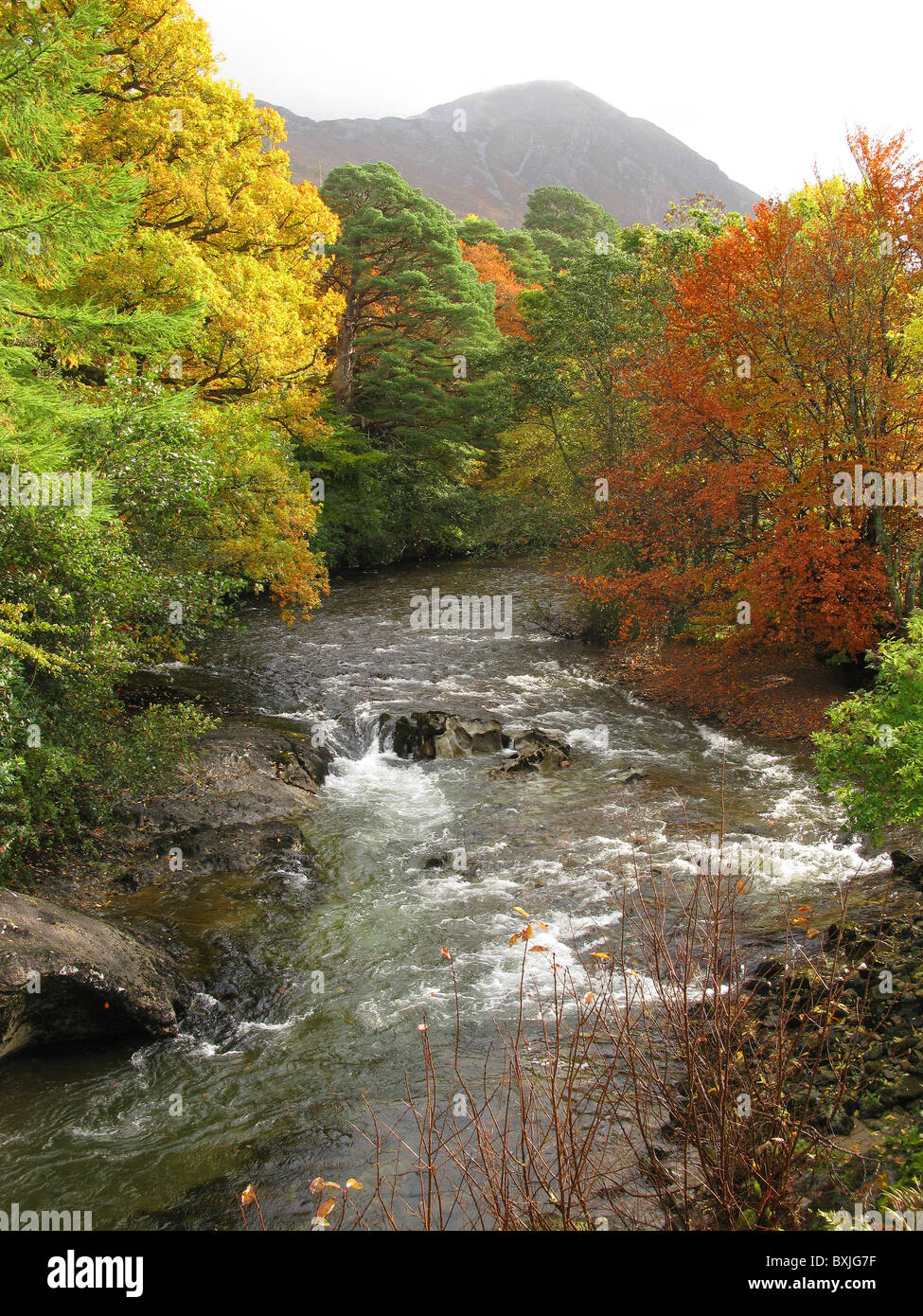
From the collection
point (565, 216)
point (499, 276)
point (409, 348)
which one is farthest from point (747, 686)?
point (565, 216)

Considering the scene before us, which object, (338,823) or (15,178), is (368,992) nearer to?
Result: (338,823)

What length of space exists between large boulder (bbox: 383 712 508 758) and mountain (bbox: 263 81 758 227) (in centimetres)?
16033

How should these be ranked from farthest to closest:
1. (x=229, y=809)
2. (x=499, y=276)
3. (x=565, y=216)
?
(x=565, y=216), (x=499, y=276), (x=229, y=809)

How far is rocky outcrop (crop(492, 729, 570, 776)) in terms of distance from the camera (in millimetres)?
13570

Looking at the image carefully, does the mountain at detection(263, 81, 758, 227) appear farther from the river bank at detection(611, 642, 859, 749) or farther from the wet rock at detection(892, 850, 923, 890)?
the wet rock at detection(892, 850, 923, 890)

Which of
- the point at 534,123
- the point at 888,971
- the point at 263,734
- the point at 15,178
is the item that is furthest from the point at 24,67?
the point at 534,123

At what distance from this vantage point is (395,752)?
14.6 m

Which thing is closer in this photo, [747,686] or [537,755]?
[537,755]

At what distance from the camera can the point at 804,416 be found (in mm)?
14516

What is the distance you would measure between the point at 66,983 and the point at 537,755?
8.35 m

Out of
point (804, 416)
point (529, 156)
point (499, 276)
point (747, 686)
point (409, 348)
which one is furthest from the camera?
point (529, 156)

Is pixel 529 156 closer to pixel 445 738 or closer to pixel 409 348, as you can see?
pixel 409 348

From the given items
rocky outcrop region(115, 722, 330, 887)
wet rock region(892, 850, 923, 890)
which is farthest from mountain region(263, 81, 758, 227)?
wet rock region(892, 850, 923, 890)
